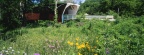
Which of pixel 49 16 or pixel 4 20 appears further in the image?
pixel 49 16

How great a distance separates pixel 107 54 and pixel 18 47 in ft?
6.20

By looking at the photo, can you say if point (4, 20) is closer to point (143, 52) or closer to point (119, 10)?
point (143, 52)

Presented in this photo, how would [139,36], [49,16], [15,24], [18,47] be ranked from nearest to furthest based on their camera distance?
[139,36] < [18,47] < [15,24] < [49,16]

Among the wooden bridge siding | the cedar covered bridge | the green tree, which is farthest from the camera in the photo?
the cedar covered bridge

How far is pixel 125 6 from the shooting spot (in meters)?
53.6

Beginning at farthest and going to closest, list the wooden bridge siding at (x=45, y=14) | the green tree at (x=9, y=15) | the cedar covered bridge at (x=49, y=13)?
the cedar covered bridge at (x=49, y=13)
the wooden bridge siding at (x=45, y=14)
the green tree at (x=9, y=15)

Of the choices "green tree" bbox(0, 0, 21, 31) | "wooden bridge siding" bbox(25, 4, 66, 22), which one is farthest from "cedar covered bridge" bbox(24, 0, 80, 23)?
"green tree" bbox(0, 0, 21, 31)

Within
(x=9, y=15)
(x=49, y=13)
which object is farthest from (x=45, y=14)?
(x=9, y=15)

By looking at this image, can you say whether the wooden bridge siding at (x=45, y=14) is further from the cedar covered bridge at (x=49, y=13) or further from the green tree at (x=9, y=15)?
the green tree at (x=9, y=15)

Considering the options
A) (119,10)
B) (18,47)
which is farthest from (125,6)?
(18,47)

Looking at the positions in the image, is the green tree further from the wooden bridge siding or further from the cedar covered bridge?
the cedar covered bridge

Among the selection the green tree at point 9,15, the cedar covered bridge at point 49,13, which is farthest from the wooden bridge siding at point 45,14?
the green tree at point 9,15

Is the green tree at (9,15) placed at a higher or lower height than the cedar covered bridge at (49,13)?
higher

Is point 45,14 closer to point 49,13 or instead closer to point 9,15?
point 49,13
